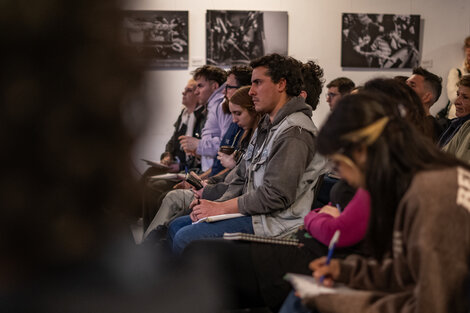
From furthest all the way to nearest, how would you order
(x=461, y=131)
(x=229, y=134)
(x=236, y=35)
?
(x=236, y=35) < (x=229, y=134) < (x=461, y=131)

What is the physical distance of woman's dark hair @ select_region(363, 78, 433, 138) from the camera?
6.80 ft

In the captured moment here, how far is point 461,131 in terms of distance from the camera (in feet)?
11.8

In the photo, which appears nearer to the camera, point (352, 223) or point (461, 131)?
point (352, 223)

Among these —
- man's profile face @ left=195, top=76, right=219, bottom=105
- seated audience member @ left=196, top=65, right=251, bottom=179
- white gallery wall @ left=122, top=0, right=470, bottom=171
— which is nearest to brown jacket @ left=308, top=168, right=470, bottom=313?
seated audience member @ left=196, top=65, right=251, bottom=179

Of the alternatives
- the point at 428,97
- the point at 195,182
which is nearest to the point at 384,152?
the point at 195,182

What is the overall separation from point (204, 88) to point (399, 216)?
169 inches

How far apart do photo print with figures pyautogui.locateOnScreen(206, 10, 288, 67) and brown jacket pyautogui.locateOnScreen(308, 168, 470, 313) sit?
5.97 meters

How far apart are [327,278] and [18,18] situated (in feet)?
4.43

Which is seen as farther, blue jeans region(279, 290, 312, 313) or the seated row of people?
blue jeans region(279, 290, 312, 313)

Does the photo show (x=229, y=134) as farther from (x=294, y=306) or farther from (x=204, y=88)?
(x=294, y=306)

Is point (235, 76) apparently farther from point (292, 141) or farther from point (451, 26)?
point (451, 26)

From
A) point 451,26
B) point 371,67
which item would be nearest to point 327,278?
point 371,67

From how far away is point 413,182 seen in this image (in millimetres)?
1375

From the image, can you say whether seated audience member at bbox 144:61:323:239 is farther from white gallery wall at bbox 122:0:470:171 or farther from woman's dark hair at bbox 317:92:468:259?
white gallery wall at bbox 122:0:470:171
